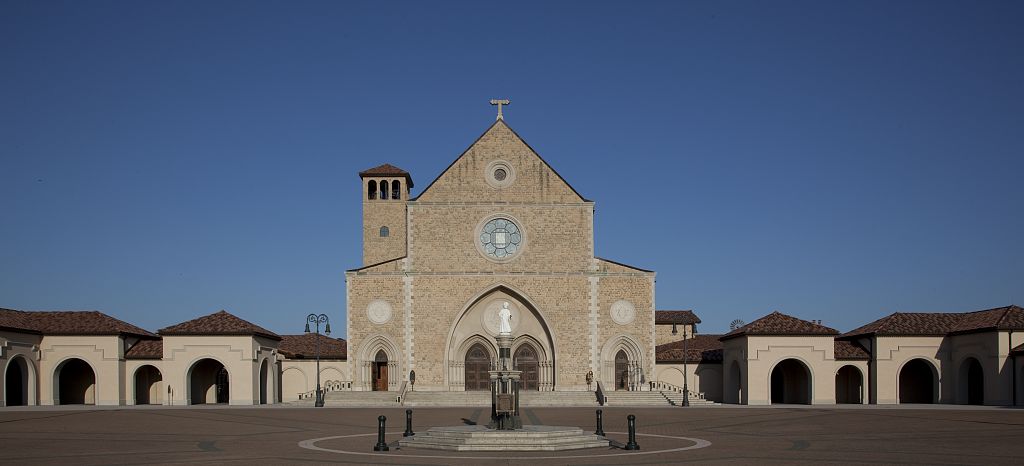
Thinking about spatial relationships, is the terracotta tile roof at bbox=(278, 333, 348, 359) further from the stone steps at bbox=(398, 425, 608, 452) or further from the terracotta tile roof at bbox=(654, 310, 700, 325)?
the stone steps at bbox=(398, 425, 608, 452)

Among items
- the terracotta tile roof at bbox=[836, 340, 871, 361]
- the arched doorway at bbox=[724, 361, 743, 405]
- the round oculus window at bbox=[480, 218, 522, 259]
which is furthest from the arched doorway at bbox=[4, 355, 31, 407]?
the terracotta tile roof at bbox=[836, 340, 871, 361]

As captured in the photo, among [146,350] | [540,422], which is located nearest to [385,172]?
[146,350]

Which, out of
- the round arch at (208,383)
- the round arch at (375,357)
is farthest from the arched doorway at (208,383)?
the round arch at (375,357)

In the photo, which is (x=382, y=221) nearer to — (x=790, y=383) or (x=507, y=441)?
(x=790, y=383)

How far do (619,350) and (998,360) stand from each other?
17.6 m

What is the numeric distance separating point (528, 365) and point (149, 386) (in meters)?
20.9

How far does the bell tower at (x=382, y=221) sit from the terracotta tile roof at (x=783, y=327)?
21.1 m

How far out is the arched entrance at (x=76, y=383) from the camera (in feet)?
178

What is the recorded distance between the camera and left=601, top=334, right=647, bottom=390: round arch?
5212 centimetres

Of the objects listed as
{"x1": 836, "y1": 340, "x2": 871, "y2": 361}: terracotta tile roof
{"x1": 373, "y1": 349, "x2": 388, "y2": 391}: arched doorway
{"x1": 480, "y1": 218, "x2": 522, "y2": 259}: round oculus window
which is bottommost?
{"x1": 373, "y1": 349, "x2": 388, "y2": 391}: arched doorway

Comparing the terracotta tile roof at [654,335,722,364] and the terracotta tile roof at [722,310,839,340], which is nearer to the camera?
the terracotta tile roof at [722,310,839,340]

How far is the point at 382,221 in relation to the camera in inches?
2422

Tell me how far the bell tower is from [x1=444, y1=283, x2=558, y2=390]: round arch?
9878 millimetres

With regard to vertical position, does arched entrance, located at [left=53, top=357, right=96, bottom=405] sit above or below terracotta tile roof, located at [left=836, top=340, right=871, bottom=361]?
below
